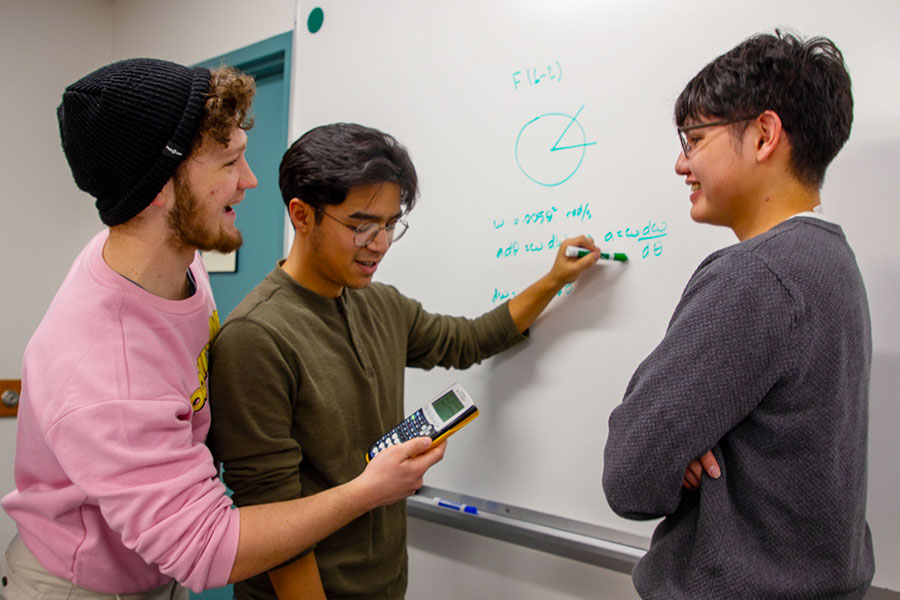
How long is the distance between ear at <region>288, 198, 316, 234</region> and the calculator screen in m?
0.36

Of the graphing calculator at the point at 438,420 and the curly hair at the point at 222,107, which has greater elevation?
the curly hair at the point at 222,107

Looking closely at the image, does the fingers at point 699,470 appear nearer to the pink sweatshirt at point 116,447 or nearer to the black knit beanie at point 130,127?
the pink sweatshirt at point 116,447

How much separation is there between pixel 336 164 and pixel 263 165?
2.91 ft

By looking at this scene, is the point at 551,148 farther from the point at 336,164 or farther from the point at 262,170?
the point at 262,170

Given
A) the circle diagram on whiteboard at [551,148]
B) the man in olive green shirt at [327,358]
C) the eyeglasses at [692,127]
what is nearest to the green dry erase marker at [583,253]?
the man in olive green shirt at [327,358]

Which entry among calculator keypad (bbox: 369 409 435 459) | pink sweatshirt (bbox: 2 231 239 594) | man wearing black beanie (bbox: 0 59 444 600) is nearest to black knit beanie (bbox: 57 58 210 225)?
man wearing black beanie (bbox: 0 59 444 600)

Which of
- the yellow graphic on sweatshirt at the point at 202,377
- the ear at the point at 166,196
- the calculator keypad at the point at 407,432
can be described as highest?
the ear at the point at 166,196

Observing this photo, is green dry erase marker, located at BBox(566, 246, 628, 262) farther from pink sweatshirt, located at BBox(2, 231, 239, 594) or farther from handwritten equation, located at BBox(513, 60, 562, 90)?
pink sweatshirt, located at BBox(2, 231, 239, 594)

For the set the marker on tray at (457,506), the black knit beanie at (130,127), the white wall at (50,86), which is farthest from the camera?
the white wall at (50,86)

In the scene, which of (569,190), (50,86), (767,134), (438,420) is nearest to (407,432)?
(438,420)

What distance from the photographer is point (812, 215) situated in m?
0.65

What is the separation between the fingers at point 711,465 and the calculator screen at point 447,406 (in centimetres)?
36

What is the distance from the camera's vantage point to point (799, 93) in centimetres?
66

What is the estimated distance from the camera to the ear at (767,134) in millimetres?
664
